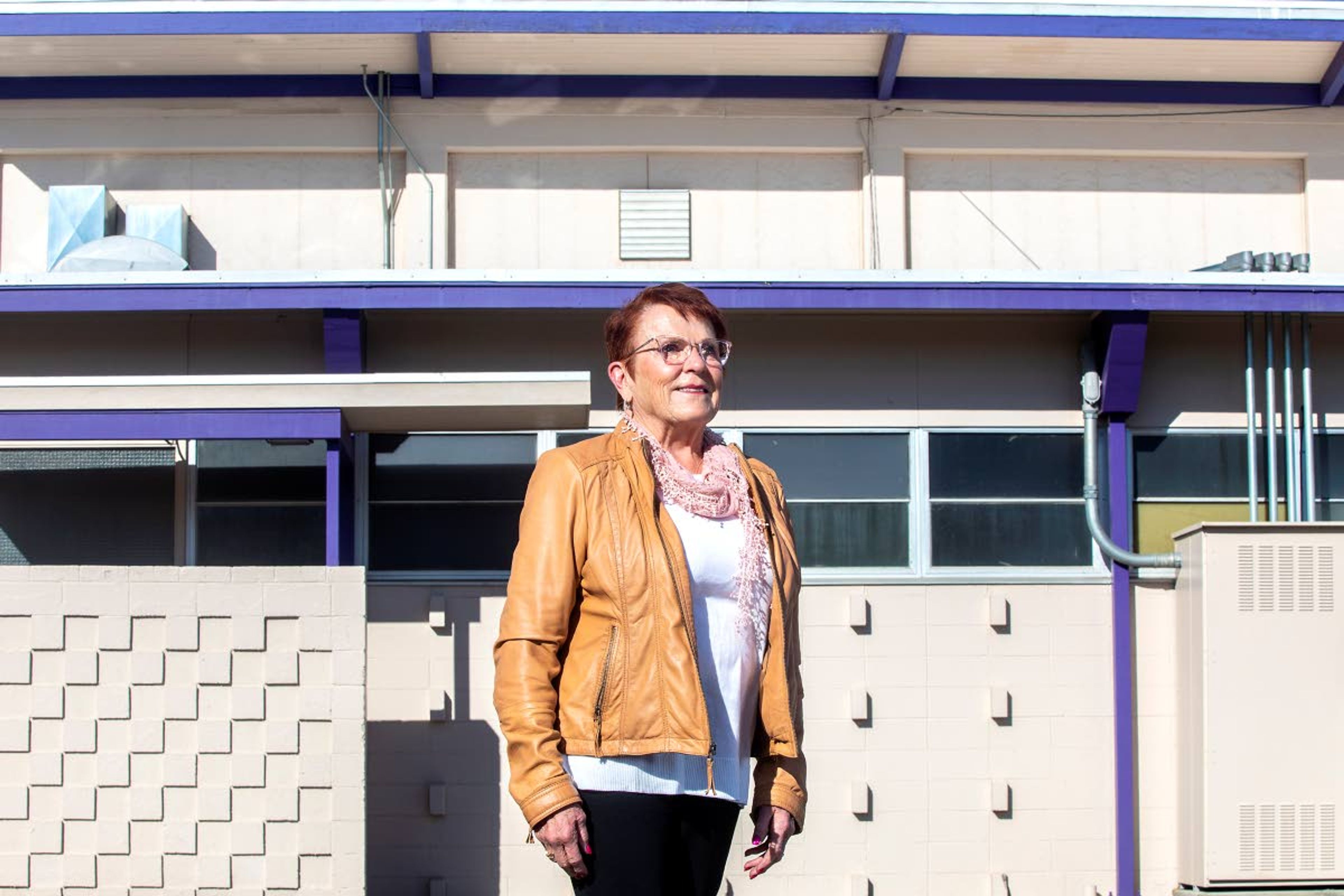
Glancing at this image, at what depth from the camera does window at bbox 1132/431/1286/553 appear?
969cm

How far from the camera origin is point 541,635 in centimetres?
331

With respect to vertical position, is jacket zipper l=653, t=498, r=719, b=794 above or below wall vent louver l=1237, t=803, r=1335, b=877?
above

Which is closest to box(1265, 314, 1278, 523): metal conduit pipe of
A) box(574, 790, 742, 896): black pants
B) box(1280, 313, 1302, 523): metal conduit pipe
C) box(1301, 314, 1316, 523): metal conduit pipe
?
box(1280, 313, 1302, 523): metal conduit pipe

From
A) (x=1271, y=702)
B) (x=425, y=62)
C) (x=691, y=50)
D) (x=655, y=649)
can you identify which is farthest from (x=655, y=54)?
(x=655, y=649)

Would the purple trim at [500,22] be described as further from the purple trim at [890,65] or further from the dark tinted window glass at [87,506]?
the dark tinted window glass at [87,506]

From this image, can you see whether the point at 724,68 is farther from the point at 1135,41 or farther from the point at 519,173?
the point at 1135,41

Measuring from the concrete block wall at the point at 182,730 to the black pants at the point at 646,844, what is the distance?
4.44 m

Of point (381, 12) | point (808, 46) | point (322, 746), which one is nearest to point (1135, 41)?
point (808, 46)

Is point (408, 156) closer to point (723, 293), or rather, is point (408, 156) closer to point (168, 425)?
point (723, 293)

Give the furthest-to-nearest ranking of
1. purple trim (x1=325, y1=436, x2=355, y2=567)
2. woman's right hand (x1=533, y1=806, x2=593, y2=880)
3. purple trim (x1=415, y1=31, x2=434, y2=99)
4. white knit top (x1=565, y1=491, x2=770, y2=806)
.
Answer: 1. purple trim (x1=415, y1=31, x2=434, y2=99)
2. purple trim (x1=325, y1=436, x2=355, y2=567)
3. white knit top (x1=565, y1=491, x2=770, y2=806)
4. woman's right hand (x1=533, y1=806, x2=593, y2=880)

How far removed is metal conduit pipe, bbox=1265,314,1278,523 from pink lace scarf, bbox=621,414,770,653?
671 cm

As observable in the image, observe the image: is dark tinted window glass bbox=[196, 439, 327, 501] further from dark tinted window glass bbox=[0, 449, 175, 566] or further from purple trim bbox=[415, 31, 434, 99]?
purple trim bbox=[415, 31, 434, 99]

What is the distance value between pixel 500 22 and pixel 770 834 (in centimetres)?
690

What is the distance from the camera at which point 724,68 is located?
996 centimetres
